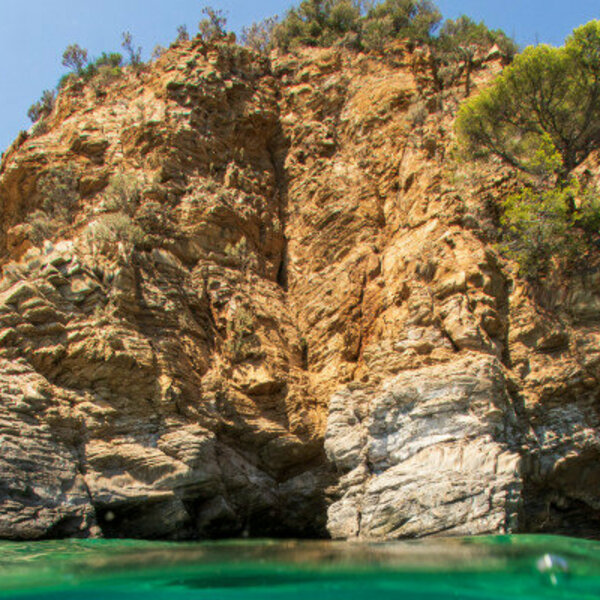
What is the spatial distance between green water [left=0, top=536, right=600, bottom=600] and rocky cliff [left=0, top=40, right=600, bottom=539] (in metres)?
2.55

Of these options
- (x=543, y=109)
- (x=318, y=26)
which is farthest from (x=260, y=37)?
(x=543, y=109)

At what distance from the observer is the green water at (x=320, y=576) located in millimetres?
4762

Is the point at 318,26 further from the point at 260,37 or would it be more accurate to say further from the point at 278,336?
the point at 278,336

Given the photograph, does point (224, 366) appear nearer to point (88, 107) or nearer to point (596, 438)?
point (596, 438)

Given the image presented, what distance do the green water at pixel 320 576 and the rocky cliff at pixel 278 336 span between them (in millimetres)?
2546

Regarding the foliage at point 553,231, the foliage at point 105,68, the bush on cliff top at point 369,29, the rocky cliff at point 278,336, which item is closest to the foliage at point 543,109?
the rocky cliff at point 278,336

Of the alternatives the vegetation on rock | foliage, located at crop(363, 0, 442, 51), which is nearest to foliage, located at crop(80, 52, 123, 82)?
foliage, located at crop(363, 0, 442, 51)

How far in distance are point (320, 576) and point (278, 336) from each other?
26.4 feet

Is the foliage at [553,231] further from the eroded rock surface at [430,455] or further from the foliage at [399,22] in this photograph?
the foliage at [399,22]

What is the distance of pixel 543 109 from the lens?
13.1 meters

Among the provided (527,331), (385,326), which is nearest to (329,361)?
(385,326)

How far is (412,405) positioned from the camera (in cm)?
934

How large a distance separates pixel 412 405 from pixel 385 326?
2490 millimetres

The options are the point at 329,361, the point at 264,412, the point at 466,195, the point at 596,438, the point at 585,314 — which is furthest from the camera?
the point at 466,195
